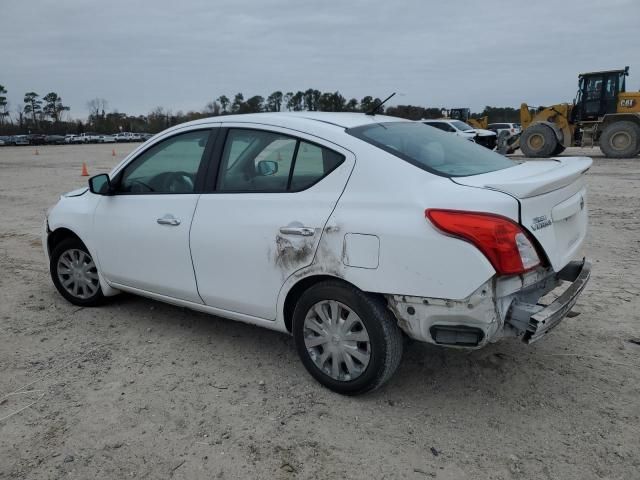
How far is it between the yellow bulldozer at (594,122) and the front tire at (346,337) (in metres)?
19.4

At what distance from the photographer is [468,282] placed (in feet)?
8.38

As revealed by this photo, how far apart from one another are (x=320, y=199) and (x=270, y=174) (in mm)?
502

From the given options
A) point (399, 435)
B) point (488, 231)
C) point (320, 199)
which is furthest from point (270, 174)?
point (399, 435)

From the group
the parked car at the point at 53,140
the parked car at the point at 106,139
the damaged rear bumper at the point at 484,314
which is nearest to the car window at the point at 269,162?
the damaged rear bumper at the point at 484,314

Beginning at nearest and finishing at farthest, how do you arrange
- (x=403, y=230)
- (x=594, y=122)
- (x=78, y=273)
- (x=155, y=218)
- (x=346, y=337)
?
(x=403, y=230) < (x=346, y=337) < (x=155, y=218) < (x=78, y=273) < (x=594, y=122)

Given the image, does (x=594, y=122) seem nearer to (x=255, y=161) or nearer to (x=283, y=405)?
(x=255, y=161)

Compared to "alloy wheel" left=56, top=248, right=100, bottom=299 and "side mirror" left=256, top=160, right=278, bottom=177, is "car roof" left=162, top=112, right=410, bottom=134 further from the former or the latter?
"alloy wheel" left=56, top=248, right=100, bottom=299

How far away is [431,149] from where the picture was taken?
3264 millimetres

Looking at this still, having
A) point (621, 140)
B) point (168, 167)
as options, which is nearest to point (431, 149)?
point (168, 167)

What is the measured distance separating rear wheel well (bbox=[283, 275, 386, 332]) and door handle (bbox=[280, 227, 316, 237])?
258 millimetres

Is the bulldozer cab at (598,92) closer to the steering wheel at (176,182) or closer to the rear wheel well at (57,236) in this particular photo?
the steering wheel at (176,182)

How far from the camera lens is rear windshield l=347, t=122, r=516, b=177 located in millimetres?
3010

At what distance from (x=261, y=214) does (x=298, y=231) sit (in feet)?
1.08

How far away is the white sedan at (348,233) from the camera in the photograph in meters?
2.62
